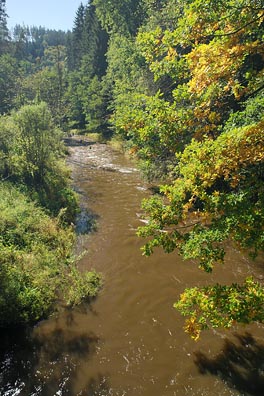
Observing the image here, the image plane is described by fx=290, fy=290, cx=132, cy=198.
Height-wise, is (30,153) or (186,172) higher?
(186,172)

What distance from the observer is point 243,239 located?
4.53m

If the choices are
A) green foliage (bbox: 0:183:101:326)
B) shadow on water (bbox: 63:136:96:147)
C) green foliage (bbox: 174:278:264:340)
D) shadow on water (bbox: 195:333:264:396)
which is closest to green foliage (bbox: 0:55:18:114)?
shadow on water (bbox: 63:136:96:147)

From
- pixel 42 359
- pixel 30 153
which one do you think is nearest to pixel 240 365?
pixel 42 359

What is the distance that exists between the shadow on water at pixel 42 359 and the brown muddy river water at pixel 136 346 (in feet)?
0.07

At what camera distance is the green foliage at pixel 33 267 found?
26.4 feet

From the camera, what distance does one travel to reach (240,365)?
263 inches

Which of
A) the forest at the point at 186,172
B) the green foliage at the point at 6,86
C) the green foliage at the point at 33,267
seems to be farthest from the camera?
the green foliage at the point at 6,86

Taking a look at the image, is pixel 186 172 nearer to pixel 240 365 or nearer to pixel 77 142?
pixel 240 365

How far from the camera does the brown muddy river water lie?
6.31 metres

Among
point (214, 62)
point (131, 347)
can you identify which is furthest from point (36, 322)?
point (214, 62)

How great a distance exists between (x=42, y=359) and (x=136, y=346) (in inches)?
90.6

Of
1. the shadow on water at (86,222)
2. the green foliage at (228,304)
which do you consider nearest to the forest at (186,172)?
the green foliage at (228,304)

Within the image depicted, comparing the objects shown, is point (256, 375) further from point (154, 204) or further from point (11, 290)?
point (11, 290)

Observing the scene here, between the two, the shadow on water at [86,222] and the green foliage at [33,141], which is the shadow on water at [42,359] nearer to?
the shadow on water at [86,222]
